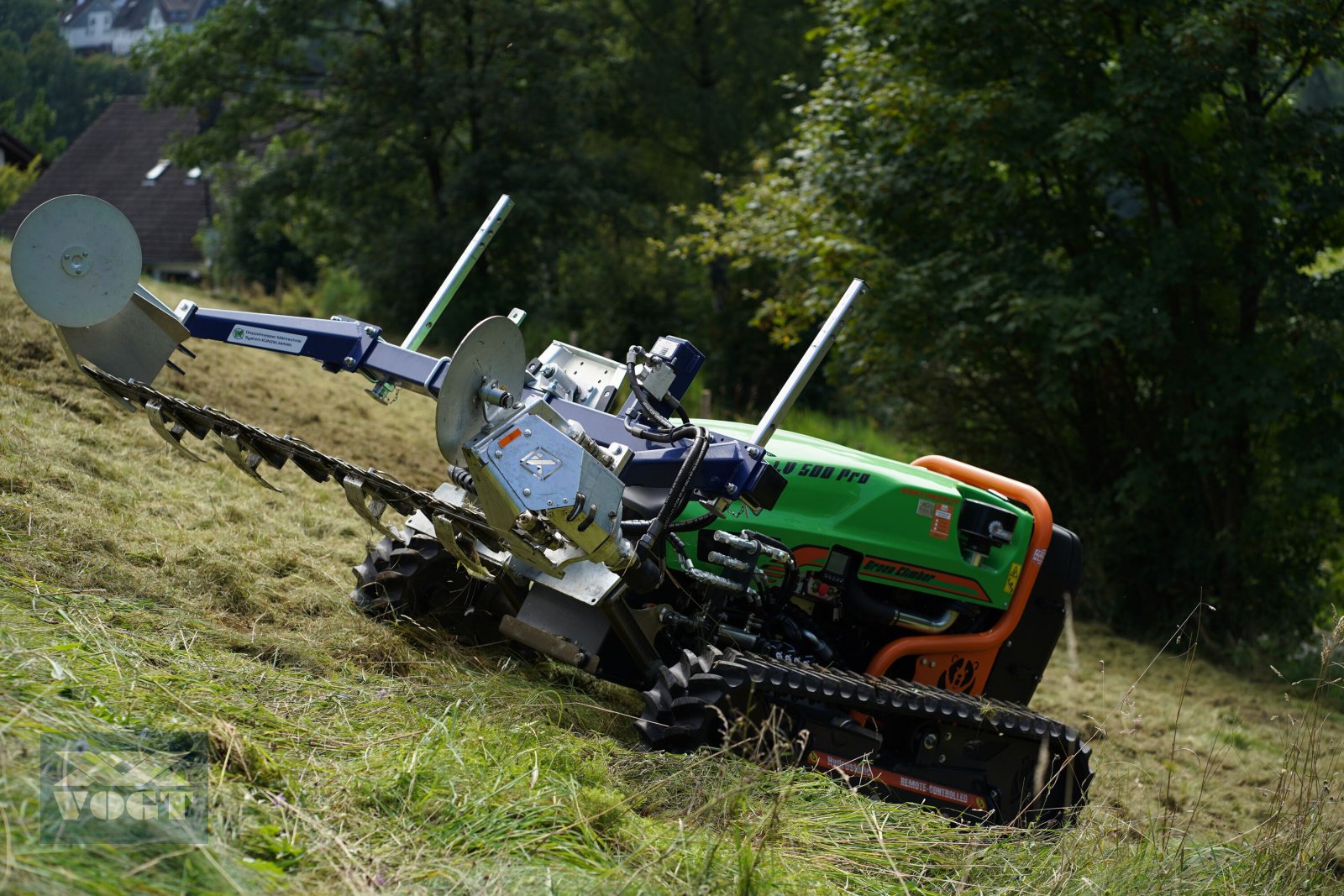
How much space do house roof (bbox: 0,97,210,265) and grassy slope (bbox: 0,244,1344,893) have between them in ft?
10.3

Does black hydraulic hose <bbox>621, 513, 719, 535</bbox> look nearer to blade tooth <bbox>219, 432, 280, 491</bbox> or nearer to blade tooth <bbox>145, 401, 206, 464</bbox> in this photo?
blade tooth <bbox>219, 432, 280, 491</bbox>

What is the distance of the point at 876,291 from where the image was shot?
1156 centimetres

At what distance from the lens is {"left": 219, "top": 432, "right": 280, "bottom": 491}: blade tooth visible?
4.33m

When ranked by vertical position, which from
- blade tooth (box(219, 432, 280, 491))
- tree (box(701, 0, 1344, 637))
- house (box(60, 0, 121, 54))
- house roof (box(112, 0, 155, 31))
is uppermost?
tree (box(701, 0, 1344, 637))

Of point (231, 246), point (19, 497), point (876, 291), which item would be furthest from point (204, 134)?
point (19, 497)

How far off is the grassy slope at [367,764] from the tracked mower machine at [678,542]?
27cm

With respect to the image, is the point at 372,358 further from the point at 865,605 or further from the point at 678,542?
the point at 865,605

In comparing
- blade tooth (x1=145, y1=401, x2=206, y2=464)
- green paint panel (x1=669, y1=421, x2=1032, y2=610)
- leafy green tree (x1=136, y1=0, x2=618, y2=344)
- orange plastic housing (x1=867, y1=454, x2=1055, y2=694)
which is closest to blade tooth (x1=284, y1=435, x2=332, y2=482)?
blade tooth (x1=145, y1=401, x2=206, y2=464)

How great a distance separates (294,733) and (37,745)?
2.90 feet

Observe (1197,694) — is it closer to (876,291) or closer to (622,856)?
(876,291)

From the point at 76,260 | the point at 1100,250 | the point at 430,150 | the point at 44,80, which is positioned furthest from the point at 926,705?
the point at 430,150

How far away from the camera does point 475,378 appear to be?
12.0 feet

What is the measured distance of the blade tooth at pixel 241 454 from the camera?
4328 mm

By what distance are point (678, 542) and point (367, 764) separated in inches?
60.0
